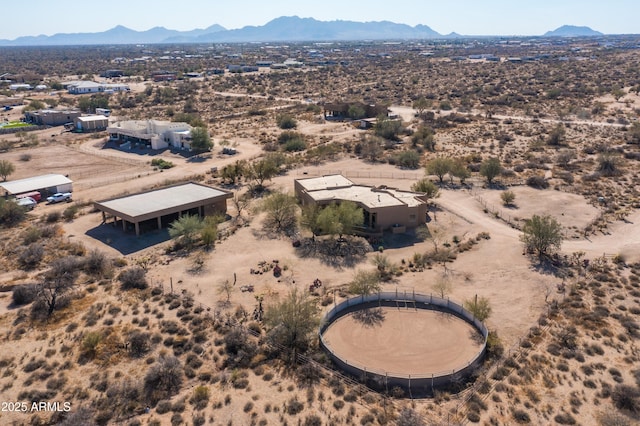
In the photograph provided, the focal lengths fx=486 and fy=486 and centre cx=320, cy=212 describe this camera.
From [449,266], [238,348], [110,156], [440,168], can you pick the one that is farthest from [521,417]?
[110,156]

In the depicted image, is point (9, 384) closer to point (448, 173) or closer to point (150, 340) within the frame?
point (150, 340)

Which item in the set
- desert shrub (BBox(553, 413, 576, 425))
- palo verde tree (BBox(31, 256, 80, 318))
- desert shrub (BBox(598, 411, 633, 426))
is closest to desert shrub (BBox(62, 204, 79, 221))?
palo verde tree (BBox(31, 256, 80, 318))

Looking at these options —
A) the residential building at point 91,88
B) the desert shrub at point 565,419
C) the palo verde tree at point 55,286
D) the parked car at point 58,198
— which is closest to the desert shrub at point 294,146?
the parked car at point 58,198

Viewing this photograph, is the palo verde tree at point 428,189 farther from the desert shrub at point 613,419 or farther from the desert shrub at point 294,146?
the desert shrub at point 613,419

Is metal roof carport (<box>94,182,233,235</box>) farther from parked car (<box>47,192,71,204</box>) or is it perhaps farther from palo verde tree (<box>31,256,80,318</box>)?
parked car (<box>47,192,71,204</box>)

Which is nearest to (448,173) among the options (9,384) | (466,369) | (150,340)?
(466,369)
